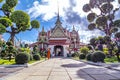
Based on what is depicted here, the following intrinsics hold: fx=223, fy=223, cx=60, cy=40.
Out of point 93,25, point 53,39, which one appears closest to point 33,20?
point 93,25

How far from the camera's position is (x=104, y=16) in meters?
34.0

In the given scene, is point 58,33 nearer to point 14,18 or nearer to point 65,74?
point 14,18

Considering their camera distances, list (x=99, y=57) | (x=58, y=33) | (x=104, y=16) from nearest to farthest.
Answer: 1. (x=99, y=57)
2. (x=104, y=16)
3. (x=58, y=33)

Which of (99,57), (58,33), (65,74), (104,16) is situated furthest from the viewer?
(58,33)

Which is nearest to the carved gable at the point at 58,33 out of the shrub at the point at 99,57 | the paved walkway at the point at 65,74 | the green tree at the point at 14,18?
the green tree at the point at 14,18

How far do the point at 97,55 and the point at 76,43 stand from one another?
166ft

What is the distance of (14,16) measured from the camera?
34219 mm

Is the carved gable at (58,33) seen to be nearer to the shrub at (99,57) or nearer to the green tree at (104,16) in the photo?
the green tree at (104,16)

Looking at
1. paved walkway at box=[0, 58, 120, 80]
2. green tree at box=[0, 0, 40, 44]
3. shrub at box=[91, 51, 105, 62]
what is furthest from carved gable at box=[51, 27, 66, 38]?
paved walkway at box=[0, 58, 120, 80]

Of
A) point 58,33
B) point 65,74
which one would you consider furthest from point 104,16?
point 58,33

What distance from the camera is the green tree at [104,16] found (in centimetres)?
3394

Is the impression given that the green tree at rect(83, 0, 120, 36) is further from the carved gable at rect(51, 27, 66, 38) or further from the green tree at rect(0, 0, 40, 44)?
the carved gable at rect(51, 27, 66, 38)

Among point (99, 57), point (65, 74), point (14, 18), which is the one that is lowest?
point (65, 74)

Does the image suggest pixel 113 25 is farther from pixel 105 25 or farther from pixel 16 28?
pixel 16 28
